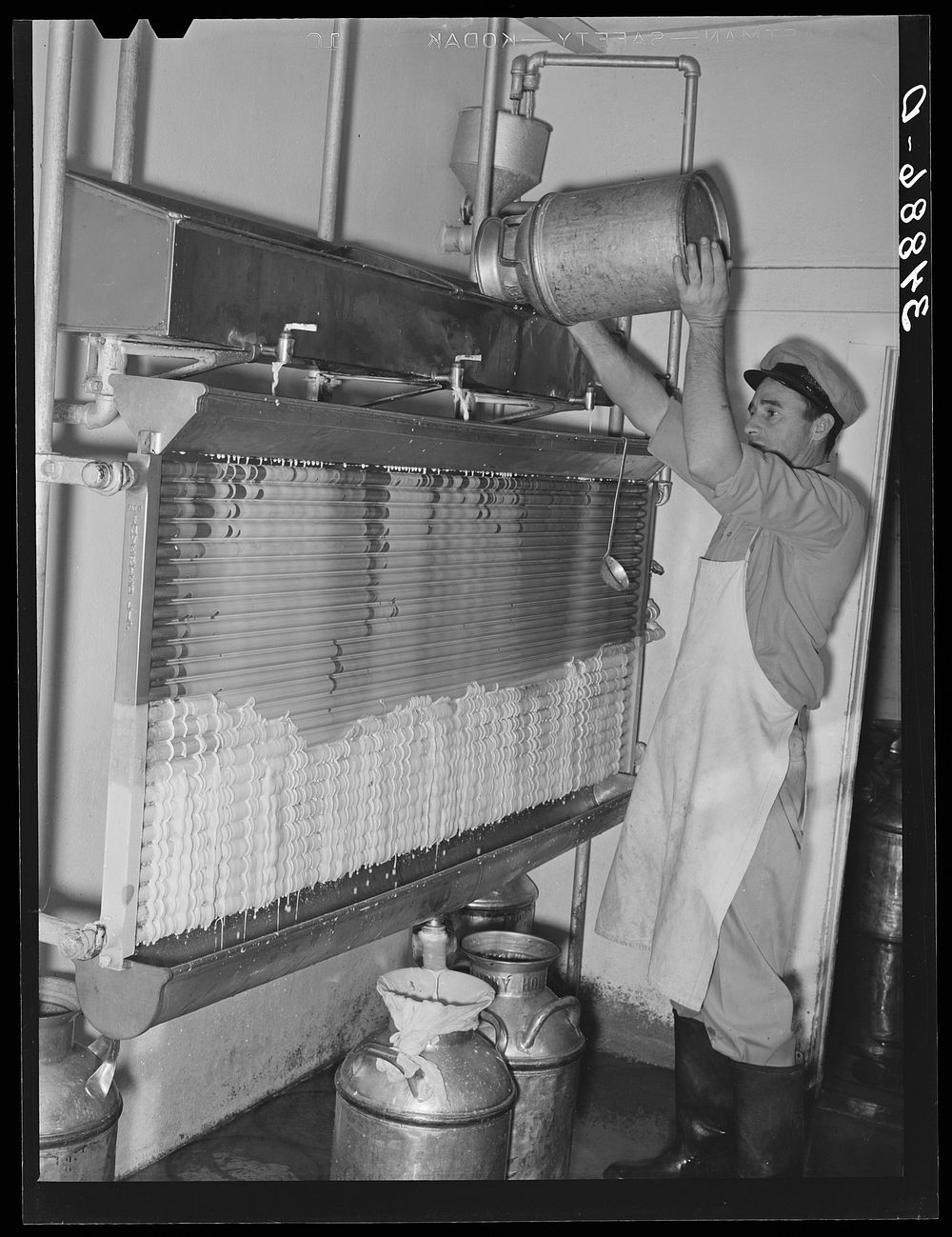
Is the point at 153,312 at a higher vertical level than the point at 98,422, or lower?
higher

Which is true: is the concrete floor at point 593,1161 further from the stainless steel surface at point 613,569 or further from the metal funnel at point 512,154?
the metal funnel at point 512,154

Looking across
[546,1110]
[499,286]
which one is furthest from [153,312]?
[546,1110]

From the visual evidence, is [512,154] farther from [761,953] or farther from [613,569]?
[761,953]

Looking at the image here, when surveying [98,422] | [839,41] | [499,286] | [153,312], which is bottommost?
[98,422]

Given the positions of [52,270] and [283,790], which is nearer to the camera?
[52,270]

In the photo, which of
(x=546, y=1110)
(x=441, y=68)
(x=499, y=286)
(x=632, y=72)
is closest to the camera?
(x=499, y=286)

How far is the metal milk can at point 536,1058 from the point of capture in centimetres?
288

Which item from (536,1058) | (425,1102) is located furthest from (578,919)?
(425,1102)

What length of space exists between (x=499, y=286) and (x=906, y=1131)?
72.1 inches

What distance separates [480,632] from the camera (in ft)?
9.09

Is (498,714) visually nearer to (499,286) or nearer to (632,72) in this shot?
(499,286)

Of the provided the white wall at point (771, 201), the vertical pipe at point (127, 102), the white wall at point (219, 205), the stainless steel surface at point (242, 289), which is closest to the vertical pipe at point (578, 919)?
the white wall at point (771, 201)

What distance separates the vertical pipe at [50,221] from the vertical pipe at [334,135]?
57 cm

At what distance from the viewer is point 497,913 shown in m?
3.35
